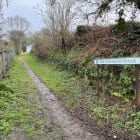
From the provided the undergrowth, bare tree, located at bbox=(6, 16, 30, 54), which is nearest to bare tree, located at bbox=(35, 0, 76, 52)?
the undergrowth

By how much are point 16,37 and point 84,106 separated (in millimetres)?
70301

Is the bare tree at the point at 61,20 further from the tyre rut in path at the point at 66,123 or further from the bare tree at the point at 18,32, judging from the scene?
the bare tree at the point at 18,32

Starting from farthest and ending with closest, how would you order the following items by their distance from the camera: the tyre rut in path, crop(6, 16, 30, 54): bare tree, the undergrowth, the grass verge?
1. crop(6, 16, 30, 54): bare tree
2. the undergrowth
3. the grass verge
4. the tyre rut in path

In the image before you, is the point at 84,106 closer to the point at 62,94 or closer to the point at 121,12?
the point at 62,94

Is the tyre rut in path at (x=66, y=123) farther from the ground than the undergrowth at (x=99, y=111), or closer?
closer

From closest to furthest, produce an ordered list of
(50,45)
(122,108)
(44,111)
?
(122,108)
(44,111)
(50,45)

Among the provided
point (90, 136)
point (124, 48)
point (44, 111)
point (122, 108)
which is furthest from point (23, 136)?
point (124, 48)

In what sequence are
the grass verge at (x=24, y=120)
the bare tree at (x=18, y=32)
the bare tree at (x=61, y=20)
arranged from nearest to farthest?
the grass verge at (x=24, y=120), the bare tree at (x=61, y=20), the bare tree at (x=18, y=32)

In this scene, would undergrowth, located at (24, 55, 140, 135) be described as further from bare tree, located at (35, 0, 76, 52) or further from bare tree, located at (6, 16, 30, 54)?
bare tree, located at (6, 16, 30, 54)

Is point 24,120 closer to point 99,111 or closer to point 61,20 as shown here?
point 99,111

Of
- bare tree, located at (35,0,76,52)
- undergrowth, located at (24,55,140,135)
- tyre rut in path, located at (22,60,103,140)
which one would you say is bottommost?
tyre rut in path, located at (22,60,103,140)

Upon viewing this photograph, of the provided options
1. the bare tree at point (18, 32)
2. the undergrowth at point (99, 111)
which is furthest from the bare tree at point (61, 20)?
the bare tree at point (18, 32)

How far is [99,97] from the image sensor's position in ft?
29.2

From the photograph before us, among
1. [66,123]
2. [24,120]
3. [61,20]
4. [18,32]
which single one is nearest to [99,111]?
[66,123]
